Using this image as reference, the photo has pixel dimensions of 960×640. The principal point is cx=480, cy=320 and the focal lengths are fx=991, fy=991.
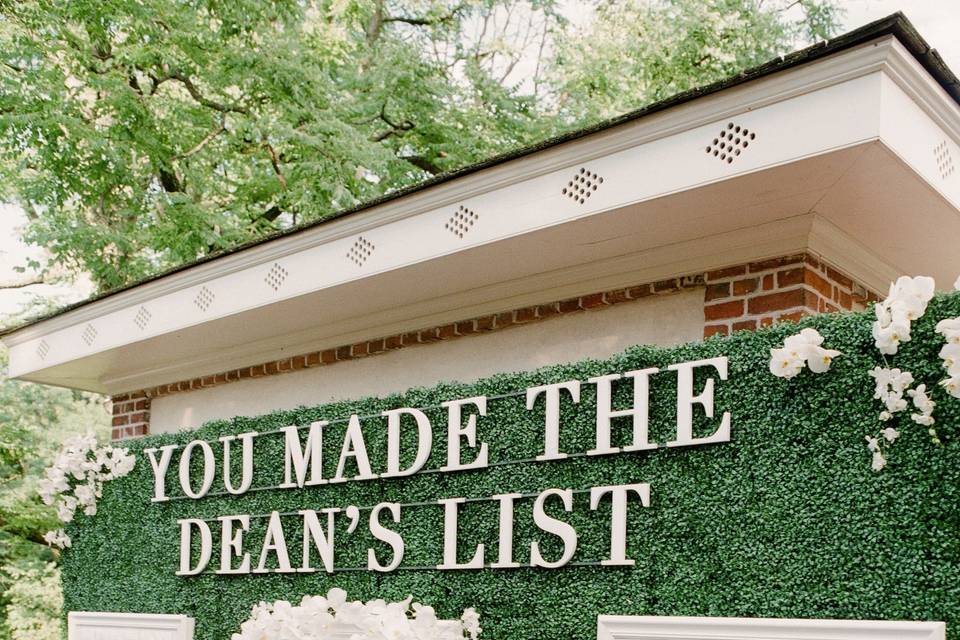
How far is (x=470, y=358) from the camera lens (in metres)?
5.19

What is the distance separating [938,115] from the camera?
3398 millimetres

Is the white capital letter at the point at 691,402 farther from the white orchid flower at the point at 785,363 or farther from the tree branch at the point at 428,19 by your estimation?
the tree branch at the point at 428,19

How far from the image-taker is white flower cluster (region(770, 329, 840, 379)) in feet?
10.8

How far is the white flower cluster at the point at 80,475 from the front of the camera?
6.17m

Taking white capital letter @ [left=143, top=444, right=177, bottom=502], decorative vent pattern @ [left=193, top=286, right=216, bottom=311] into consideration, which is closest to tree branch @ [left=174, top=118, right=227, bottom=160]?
decorative vent pattern @ [left=193, top=286, right=216, bottom=311]

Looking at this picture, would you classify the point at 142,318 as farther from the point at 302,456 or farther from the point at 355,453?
the point at 355,453

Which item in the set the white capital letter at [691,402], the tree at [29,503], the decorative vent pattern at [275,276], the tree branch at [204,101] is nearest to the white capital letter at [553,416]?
the white capital letter at [691,402]

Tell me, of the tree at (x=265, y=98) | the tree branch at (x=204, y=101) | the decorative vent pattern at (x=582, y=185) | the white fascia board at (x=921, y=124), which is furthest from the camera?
the tree branch at (x=204, y=101)

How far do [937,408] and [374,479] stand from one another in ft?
8.44

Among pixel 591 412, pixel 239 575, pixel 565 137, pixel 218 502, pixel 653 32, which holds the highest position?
pixel 653 32

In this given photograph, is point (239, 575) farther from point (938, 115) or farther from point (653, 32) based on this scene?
point (653, 32)

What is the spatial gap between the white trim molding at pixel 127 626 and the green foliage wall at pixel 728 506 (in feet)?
3.16

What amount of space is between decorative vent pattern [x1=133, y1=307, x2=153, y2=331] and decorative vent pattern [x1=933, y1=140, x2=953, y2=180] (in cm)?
449

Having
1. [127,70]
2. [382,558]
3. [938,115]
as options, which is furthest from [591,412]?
[127,70]
